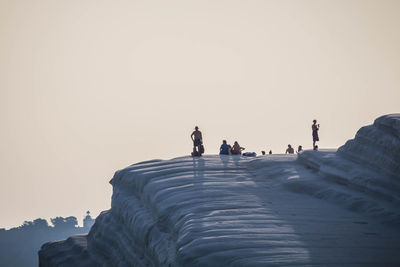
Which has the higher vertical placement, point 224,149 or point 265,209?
point 224,149

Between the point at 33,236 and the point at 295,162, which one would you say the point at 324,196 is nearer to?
the point at 295,162

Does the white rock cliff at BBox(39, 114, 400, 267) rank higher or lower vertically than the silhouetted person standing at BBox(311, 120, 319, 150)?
lower

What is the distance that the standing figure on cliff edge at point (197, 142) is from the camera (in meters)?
42.1

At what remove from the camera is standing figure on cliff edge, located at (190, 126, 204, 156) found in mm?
42062

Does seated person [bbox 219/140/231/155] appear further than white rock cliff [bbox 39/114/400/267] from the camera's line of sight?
Yes

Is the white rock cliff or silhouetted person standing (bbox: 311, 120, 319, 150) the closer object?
the white rock cliff

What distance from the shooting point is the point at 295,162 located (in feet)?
126

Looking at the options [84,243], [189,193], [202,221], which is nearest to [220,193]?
[189,193]

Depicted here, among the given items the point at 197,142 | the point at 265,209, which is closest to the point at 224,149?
the point at 197,142

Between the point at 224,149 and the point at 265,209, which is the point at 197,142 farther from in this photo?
the point at 265,209

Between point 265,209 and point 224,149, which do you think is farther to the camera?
point 224,149

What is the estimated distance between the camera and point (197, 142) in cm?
4219

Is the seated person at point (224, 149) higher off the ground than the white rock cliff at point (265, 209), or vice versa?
the seated person at point (224, 149)

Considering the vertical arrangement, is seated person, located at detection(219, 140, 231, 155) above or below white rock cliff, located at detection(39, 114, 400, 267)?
above
